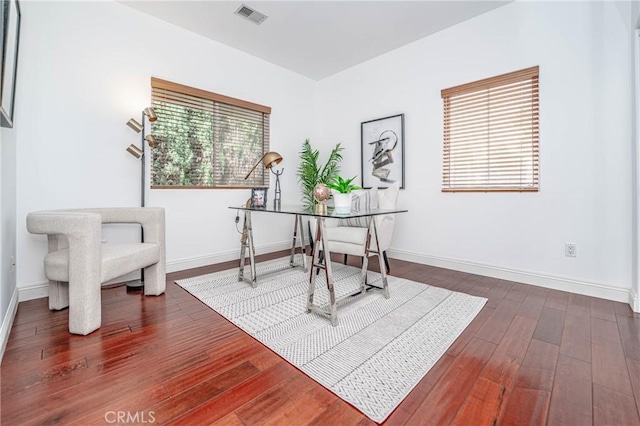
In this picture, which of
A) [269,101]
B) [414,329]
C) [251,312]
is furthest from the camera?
[269,101]

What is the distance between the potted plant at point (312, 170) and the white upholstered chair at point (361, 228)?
114 cm

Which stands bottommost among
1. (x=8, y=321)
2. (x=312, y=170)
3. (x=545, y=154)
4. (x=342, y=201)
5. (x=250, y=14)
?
(x=8, y=321)

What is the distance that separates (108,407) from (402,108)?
145 inches

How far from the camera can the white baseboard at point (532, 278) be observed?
227 centimetres

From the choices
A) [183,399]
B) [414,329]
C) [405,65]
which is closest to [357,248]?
[414,329]

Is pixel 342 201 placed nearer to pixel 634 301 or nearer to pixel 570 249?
pixel 570 249

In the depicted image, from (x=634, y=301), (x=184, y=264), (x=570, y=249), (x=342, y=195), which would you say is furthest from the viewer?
(x=184, y=264)

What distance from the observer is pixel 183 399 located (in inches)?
47.2

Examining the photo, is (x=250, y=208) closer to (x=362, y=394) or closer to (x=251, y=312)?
(x=251, y=312)

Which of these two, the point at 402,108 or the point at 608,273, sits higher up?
the point at 402,108

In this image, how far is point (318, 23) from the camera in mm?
3035

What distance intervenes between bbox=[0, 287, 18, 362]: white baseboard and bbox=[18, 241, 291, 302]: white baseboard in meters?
0.11

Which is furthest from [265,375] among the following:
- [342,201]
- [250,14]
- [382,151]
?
[250,14]

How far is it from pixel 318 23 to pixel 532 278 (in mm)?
3306
